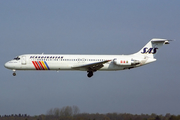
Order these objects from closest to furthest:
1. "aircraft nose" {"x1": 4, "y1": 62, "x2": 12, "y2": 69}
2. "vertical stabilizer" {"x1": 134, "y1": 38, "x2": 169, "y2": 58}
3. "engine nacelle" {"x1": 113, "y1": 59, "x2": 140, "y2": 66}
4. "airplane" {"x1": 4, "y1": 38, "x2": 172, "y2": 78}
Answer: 1. "engine nacelle" {"x1": 113, "y1": 59, "x2": 140, "y2": 66}
2. "airplane" {"x1": 4, "y1": 38, "x2": 172, "y2": 78}
3. "aircraft nose" {"x1": 4, "y1": 62, "x2": 12, "y2": 69}
4. "vertical stabilizer" {"x1": 134, "y1": 38, "x2": 169, "y2": 58}

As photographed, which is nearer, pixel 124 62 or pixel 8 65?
pixel 124 62

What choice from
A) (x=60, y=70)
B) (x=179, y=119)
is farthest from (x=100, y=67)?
(x=179, y=119)

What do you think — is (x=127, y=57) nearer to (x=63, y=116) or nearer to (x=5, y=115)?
(x=63, y=116)

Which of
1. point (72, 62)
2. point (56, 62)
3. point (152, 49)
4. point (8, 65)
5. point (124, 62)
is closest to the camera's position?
point (124, 62)

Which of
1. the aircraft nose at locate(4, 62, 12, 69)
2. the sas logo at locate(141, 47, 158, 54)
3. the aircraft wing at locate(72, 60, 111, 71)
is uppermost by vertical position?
the sas logo at locate(141, 47, 158, 54)

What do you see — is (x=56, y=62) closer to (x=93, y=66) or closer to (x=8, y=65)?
(x=93, y=66)

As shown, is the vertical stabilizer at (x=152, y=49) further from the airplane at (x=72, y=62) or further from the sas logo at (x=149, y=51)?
the airplane at (x=72, y=62)

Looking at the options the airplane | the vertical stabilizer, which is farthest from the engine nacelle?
the vertical stabilizer

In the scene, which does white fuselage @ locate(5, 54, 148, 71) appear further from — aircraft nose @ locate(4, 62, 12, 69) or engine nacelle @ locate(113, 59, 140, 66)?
engine nacelle @ locate(113, 59, 140, 66)

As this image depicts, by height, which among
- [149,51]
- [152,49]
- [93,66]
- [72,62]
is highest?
[152,49]

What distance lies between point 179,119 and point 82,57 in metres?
20.5

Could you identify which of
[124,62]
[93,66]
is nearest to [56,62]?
[93,66]

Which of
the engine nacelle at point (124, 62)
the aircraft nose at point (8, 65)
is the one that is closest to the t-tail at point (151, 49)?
the engine nacelle at point (124, 62)

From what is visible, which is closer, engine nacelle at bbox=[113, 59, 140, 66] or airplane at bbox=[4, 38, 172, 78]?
engine nacelle at bbox=[113, 59, 140, 66]
